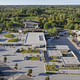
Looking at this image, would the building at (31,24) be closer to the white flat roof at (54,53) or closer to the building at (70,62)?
the white flat roof at (54,53)

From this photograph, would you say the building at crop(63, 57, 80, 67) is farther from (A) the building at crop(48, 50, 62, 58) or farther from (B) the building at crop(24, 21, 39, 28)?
(B) the building at crop(24, 21, 39, 28)

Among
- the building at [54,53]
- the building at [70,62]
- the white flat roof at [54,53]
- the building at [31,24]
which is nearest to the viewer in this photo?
the building at [70,62]

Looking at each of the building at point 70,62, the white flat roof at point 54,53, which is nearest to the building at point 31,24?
the white flat roof at point 54,53

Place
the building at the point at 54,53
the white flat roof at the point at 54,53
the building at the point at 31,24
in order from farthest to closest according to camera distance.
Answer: the building at the point at 31,24 < the white flat roof at the point at 54,53 < the building at the point at 54,53

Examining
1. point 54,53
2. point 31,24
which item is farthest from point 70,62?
point 31,24

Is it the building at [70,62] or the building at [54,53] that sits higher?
the building at [54,53]

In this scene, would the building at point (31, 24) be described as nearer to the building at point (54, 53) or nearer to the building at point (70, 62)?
the building at point (54, 53)

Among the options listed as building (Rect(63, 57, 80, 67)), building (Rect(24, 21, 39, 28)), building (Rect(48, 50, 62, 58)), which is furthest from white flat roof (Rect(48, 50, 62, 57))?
building (Rect(24, 21, 39, 28))

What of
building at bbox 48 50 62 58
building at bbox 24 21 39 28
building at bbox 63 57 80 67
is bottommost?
building at bbox 63 57 80 67

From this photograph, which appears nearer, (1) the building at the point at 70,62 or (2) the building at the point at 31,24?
(1) the building at the point at 70,62

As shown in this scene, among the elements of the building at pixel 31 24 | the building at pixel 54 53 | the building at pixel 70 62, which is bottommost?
the building at pixel 70 62

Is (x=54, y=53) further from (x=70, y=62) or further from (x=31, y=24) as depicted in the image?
(x=31, y=24)
